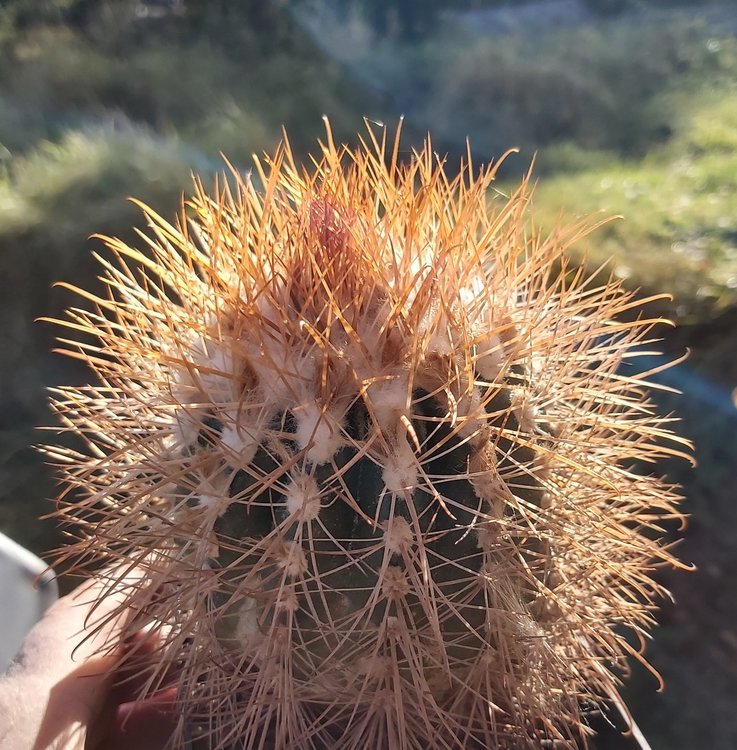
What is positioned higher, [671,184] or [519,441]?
[519,441]

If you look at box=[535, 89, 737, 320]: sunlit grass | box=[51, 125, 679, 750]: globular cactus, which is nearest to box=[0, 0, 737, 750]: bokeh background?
box=[535, 89, 737, 320]: sunlit grass

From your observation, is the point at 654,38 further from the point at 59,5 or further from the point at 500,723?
the point at 500,723

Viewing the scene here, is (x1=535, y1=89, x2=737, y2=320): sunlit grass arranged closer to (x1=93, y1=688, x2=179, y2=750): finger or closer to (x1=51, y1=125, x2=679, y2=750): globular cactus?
(x1=51, y1=125, x2=679, y2=750): globular cactus

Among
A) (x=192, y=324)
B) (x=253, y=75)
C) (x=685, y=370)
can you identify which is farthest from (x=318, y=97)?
(x=192, y=324)

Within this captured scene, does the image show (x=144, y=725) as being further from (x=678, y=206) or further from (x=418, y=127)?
(x=418, y=127)

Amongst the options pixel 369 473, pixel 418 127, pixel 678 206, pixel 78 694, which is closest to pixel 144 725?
pixel 78 694

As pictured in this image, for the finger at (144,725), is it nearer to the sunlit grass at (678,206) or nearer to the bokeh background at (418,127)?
the bokeh background at (418,127)

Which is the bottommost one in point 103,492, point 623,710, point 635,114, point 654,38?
point 635,114
